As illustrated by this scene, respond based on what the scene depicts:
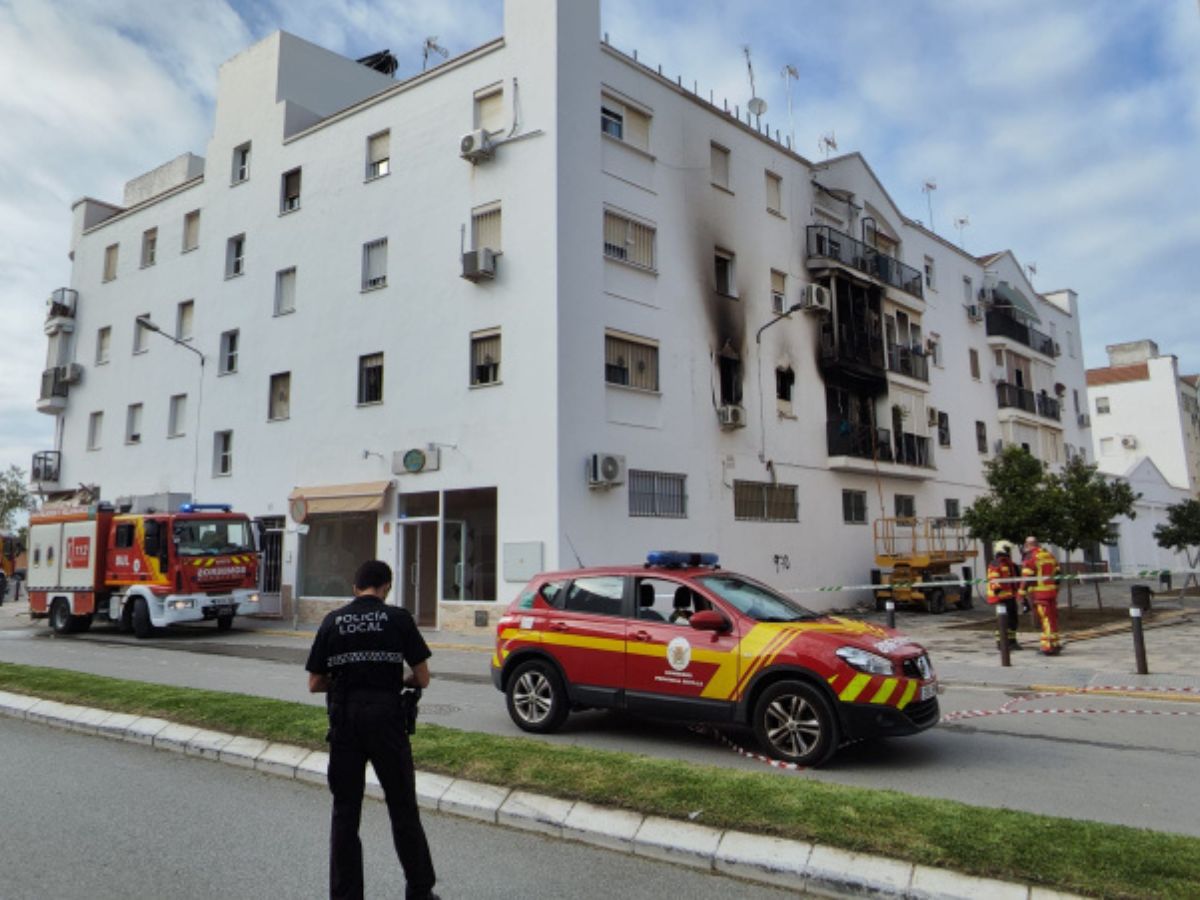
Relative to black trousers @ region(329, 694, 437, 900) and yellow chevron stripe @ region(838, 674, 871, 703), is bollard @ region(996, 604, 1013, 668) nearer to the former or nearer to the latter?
yellow chevron stripe @ region(838, 674, 871, 703)

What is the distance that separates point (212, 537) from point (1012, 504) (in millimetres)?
18209

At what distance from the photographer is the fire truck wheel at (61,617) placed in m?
20.8

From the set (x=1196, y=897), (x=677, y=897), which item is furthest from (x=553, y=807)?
(x=1196, y=897)

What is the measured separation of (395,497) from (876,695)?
16.2 meters

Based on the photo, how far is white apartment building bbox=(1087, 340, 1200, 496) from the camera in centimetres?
6000

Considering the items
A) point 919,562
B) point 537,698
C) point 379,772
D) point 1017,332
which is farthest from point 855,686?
point 1017,332

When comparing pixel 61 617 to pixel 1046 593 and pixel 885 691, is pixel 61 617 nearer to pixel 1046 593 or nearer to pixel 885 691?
pixel 885 691

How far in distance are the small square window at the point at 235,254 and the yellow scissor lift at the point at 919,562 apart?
69.5ft

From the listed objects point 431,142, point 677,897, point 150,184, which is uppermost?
point 150,184

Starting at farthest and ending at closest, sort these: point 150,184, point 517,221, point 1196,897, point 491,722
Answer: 1. point 150,184
2. point 517,221
3. point 491,722
4. point 1196,897

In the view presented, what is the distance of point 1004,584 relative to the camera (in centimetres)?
1386

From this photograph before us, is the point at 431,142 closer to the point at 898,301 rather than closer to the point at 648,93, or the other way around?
the point at 648,93

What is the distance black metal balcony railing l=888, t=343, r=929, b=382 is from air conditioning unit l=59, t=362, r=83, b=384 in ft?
94.9

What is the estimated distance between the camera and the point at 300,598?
2305 centimetres
